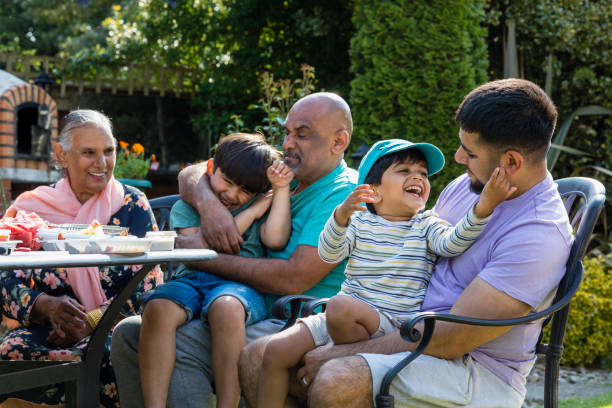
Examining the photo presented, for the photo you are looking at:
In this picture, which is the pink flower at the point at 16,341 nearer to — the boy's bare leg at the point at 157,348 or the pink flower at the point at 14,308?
the pink flower at the point at 14,308

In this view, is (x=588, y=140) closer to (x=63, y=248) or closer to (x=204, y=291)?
(x=204, y=291)

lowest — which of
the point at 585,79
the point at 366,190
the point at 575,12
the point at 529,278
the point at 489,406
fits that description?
the point at 489,406

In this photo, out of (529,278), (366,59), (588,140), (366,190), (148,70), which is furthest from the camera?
(148,70)

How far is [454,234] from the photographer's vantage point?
2.26 m

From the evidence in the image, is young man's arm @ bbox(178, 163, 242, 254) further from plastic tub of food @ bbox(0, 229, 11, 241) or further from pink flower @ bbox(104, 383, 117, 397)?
plastic tub of food @ bbox(0, 229, 11, 241)

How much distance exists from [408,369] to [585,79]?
7.18 m

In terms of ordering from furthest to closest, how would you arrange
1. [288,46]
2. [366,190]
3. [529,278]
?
[288,46]
[366,190]
[529,278]

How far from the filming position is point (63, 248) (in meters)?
2.18

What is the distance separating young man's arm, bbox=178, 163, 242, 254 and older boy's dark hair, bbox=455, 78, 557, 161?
45.8 inches

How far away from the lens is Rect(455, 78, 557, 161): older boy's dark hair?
7.22 ft

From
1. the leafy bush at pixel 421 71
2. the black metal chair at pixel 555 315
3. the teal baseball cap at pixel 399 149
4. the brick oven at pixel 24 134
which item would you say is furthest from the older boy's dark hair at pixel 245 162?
the brick oven at pixel 24 134

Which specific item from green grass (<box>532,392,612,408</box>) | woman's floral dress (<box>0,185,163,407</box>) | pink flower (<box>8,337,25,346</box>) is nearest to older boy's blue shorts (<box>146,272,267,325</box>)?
woman's floral dress (<box>0,185,163,407</box>)

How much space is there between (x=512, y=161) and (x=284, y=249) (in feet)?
3.77

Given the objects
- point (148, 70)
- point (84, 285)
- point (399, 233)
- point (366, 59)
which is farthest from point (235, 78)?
point (399, 233)
